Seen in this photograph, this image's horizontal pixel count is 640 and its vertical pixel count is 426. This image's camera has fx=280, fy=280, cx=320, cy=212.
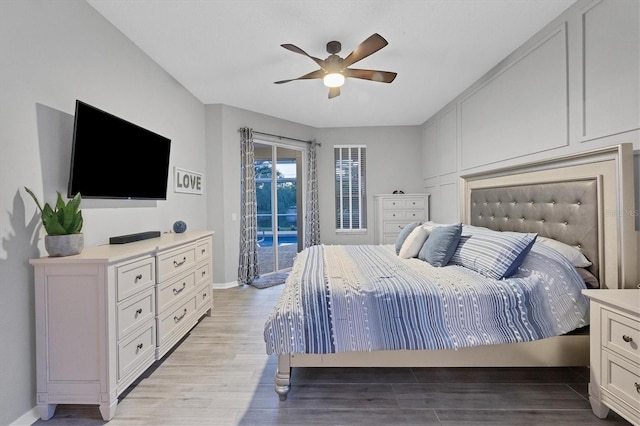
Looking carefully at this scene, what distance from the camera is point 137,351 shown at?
190cm

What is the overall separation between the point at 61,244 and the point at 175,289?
0.92 metres

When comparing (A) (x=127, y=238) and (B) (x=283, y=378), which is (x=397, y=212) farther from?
(A) (x=127, y=238)

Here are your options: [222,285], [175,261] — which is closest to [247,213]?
[222,285]

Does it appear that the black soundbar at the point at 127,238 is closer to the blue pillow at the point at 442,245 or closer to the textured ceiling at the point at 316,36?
the textured ceiling at the point at 316,36

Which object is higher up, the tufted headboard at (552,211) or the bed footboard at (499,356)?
the tufted headboard at (552,211)

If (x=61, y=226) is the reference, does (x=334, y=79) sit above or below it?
above

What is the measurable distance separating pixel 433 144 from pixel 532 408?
398 centimetres

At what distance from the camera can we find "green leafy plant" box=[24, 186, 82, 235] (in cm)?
162

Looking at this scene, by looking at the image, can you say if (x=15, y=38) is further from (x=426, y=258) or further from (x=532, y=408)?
(x=532, y=408)

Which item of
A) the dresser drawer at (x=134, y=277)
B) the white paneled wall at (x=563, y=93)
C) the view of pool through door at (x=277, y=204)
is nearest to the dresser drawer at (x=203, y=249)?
the dresser drawer at (x=134, y=277)

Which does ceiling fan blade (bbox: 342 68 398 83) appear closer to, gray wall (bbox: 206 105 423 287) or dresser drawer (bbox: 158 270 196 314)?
gray wall (bbox: 206 105 423 287)

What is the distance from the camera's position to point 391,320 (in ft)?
5.81

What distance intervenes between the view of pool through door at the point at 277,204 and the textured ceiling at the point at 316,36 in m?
1.36

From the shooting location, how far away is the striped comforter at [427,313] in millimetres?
1730
